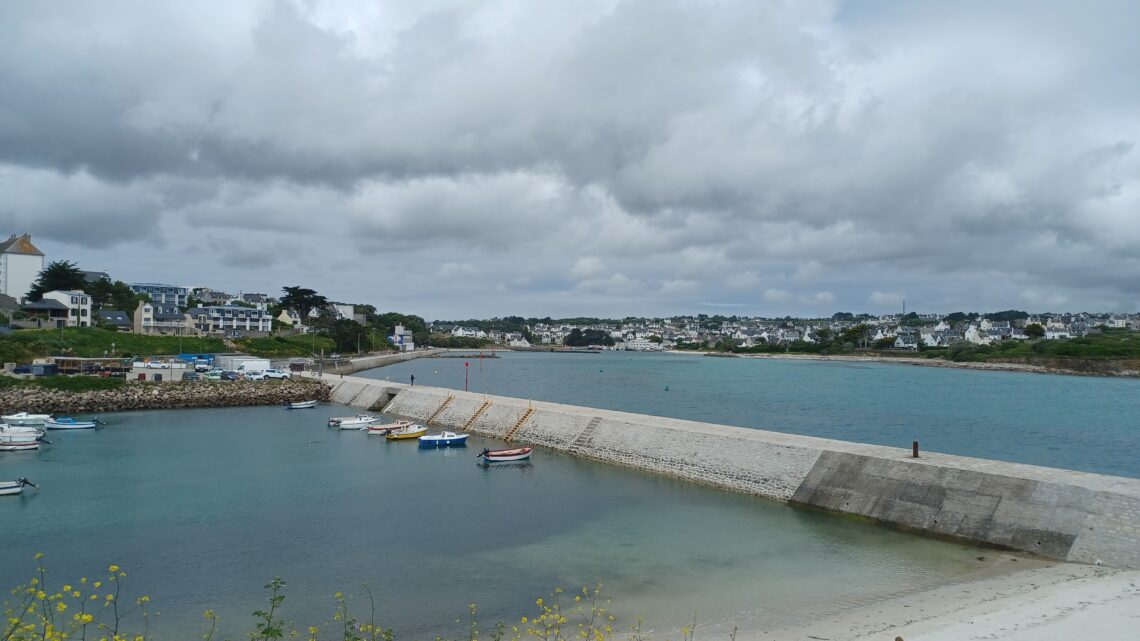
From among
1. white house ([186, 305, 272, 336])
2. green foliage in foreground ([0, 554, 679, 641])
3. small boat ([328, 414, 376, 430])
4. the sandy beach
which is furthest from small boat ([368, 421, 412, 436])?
white house ([186, 305, 272, 336])

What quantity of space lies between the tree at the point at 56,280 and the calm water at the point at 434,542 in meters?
76.6

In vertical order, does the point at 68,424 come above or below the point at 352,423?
above

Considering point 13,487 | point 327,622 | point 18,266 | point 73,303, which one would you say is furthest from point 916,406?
point 18,266

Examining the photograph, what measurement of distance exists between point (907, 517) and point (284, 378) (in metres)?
60.6

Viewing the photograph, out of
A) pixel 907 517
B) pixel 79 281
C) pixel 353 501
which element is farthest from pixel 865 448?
pixel 79 281

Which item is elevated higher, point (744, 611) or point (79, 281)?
point (79, 281)

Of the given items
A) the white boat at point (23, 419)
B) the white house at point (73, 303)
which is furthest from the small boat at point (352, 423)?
the white house at point (73, 303)

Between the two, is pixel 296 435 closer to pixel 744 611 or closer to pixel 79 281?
pixel 744 611

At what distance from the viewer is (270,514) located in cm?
2373

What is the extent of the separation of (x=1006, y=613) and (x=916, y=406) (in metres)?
51.9

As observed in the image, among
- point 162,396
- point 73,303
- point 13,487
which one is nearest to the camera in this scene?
point 13,487

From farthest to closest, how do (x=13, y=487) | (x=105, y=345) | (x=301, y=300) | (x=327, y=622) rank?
(x=301, y=300), (x=105, y=345), (x=13, y=487), (x=327, y=622)

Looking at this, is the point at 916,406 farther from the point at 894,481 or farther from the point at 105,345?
the point at 105,345

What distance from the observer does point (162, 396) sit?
5388cm
